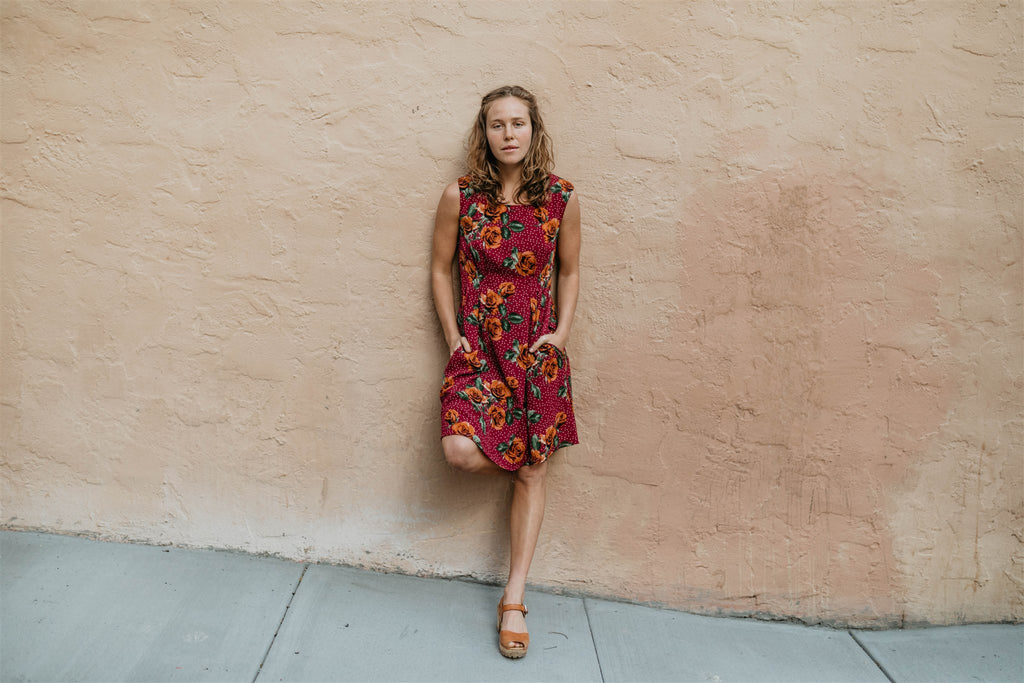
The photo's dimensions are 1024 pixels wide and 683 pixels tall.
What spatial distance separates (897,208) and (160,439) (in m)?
2.73

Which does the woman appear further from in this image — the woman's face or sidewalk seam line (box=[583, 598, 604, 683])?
sidewalk seam line (box=[583, 598, 604, 683])

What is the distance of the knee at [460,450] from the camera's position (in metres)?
2.65

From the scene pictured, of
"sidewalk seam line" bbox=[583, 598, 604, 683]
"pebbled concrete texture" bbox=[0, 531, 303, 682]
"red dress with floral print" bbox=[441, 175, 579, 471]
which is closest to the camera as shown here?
"pebbled concrete texture" bbox=[0, 531, 303, 682]

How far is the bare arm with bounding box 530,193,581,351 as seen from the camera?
2.75 metres

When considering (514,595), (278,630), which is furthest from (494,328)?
(278,630)

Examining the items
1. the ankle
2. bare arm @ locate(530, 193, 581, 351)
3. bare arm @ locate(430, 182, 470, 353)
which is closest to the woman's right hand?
bare arm @ locate(430, 182, 470, 353)

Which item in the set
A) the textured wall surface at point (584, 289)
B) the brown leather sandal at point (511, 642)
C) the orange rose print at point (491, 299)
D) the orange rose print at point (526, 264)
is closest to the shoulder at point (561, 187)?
the textured wall surface at point (584, 289)

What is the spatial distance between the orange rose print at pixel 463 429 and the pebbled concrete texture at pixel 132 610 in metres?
0.86

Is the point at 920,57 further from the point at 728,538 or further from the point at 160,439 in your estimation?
the point at 160,439

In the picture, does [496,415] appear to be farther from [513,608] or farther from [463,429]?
[513,608]

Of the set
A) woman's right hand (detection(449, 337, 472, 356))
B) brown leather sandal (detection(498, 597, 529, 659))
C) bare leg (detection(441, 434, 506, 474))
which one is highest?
woman's right hand (detection(449, 337, 472, 356))

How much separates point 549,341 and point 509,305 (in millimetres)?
177

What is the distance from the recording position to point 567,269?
2799 millimetres

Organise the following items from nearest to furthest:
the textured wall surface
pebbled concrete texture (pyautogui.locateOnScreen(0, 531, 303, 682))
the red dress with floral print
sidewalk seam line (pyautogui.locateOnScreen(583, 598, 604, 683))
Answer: pebbled concrete texture (pyautogui.locateOnScreen(0, 531, 303, 682)) < sidewalk seam line (pyautogui.locateOnScreen(583, 598, 604, 683)) < the red dress with floral print < the textured wall surface
